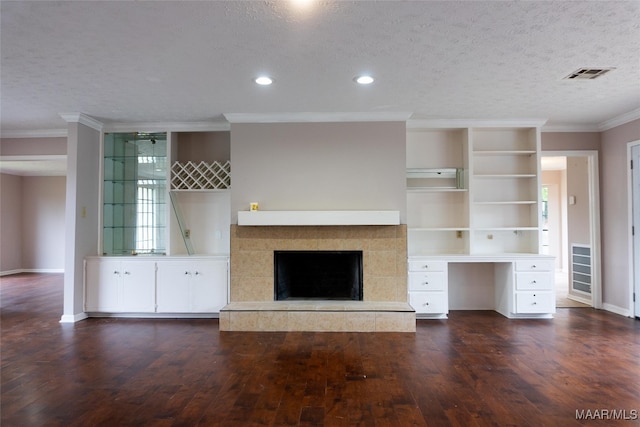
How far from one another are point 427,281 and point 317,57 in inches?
115

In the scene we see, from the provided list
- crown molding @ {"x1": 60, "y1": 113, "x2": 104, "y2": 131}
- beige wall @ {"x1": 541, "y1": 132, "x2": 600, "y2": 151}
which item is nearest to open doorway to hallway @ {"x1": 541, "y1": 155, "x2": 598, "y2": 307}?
beige wall @ {"x1": 541, "y1": 132, "x2": 600, "y2": 151}

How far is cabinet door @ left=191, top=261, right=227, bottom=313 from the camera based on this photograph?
4777 mm

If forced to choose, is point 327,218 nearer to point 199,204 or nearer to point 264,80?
point 264,80

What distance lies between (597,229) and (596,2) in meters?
3.93

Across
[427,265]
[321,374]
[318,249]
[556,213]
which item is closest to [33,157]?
[318,249]

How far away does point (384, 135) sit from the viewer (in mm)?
4695

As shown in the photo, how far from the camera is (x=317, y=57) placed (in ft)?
9.99

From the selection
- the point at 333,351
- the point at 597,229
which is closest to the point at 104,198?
the point at 333,351

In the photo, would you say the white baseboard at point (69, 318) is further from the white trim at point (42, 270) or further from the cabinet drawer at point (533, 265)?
the cabinet drawer at point (533, 265)

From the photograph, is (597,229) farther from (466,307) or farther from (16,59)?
(16,59)

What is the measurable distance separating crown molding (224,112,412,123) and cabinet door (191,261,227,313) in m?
1.78

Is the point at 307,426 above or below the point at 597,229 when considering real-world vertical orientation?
below

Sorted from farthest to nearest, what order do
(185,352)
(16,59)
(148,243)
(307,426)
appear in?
(148,243), (185,352), (16,59), (307,426)

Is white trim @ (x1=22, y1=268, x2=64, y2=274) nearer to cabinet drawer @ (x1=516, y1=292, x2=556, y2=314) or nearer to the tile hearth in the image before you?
the tile hearth
